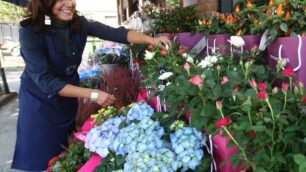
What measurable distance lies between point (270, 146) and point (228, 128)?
4.5 inches

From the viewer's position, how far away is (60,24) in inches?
89.0

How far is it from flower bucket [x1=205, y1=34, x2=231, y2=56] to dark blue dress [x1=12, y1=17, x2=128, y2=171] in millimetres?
765

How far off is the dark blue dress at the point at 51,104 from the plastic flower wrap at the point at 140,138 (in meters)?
1.12

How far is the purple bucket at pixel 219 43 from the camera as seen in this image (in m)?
1.65

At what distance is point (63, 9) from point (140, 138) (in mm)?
1277

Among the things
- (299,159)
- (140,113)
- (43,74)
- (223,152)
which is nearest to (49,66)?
(43,74)

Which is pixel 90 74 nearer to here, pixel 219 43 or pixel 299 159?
pixel 219 43

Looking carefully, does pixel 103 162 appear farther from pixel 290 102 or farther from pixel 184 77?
pixel 290 102

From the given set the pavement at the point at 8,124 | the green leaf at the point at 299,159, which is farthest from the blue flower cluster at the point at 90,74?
the green leaf at the point at 299,159

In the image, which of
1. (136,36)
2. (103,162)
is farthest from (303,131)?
(136,36)

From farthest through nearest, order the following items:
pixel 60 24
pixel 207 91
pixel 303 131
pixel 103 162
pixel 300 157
Answer: pixel 60 24, pixel 103 162, pixel 207 91, pixel 303 131, pixel 300 157

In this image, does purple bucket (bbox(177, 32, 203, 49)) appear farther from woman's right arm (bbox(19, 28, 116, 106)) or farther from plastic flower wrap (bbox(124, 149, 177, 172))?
plastic flower wrap (bbox(124, 149, 177, 172))

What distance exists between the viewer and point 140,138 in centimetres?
124

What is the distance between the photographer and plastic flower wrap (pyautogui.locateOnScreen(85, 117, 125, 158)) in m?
1.43
